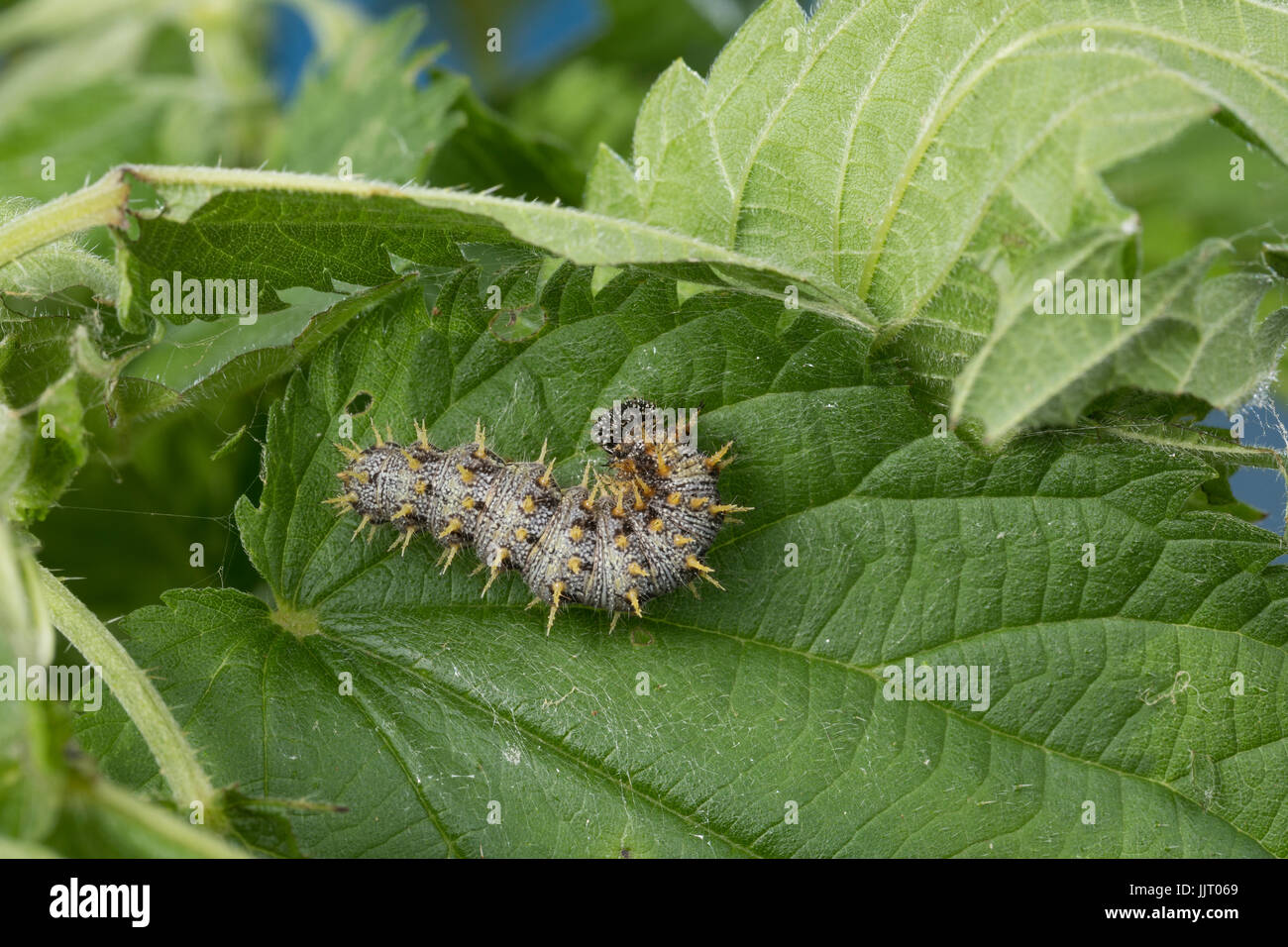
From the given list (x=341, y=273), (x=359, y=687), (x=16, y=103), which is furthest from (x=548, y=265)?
(x=16, y=103)

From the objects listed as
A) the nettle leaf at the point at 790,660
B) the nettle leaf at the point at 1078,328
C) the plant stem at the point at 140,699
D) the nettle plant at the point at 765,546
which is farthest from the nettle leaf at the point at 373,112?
the nettle leaf at the point at 1078,328

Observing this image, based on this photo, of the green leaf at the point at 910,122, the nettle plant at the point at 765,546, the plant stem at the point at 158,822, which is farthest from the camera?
the nettle plant at the point at 765,546

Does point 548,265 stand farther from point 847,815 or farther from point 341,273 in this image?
point 847,815

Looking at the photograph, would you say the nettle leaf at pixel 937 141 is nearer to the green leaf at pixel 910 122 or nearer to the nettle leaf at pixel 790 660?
the green leaf at pixel 910 122

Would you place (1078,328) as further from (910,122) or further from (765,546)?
(765,546)

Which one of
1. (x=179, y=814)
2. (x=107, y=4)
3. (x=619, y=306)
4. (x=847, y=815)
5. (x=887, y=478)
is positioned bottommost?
(x=847, y=815)

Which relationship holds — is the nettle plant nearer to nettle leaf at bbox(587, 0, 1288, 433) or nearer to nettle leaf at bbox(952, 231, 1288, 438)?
nettle leaf at bbox(587, 0, 1288, 433)
